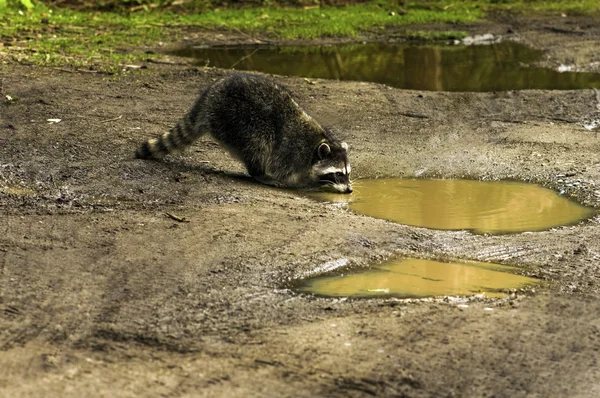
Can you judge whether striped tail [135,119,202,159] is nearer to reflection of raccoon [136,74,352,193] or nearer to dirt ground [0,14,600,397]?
reflection of raccoon [136,74,352,193]

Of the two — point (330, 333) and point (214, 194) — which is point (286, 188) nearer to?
point (214, 194)

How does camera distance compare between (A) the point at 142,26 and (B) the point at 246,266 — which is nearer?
(B) the point at 246,266

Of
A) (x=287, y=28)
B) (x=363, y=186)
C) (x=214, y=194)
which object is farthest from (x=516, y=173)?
(x=287, y=28)

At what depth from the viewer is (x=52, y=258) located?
6.12m

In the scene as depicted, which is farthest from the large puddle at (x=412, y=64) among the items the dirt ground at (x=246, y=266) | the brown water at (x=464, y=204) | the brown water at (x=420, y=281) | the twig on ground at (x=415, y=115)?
the brown water at (x=420, y=281)

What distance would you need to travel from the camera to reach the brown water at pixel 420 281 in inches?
234

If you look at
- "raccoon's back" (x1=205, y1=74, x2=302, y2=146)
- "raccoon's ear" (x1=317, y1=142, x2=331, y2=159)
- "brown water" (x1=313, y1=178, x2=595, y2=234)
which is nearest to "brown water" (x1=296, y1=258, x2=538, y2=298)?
"brown water" (x1=313, y1=178, x2=595, y2=234)

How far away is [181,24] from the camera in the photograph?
672 inches

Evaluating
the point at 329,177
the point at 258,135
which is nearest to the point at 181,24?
the point at 258,135

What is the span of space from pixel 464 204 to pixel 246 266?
8.34 ft

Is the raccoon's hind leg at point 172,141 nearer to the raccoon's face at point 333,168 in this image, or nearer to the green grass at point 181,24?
the raccoon's face at point 333,168

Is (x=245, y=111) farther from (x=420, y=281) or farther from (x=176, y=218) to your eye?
(x=420, y=281)

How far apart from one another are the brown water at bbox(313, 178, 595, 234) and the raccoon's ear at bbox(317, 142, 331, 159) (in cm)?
35

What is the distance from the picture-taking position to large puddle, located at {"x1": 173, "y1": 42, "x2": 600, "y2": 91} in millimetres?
13234
